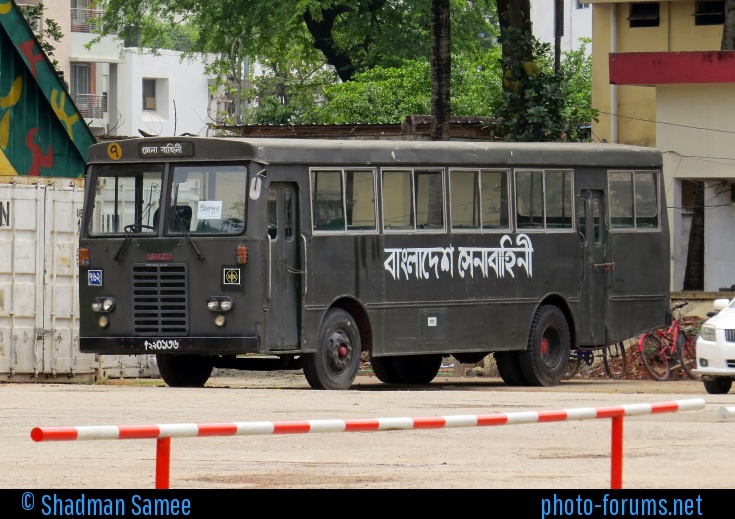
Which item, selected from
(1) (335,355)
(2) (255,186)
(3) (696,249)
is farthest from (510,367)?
(3) (696,249)

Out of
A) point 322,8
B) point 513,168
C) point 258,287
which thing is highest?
point 322,8

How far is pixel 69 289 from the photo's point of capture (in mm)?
23016

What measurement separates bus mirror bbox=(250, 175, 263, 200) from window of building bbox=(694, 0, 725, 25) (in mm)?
19890

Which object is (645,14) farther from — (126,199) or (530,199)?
(126,199)

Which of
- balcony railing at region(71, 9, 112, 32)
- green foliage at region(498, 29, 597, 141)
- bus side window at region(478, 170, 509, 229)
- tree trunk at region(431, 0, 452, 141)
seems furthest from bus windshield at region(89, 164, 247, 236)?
balcony railing at region(71, 9, 112, 32)

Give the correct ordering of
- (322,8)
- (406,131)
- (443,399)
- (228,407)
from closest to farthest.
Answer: (228,407) → (443,399) → (406,131) → (322,8)

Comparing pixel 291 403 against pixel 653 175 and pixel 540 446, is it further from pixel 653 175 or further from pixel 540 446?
pixel 653 175

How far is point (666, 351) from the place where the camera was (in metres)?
26.4

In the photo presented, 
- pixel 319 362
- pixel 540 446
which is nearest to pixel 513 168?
pixel 319 362

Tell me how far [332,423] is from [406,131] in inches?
1003

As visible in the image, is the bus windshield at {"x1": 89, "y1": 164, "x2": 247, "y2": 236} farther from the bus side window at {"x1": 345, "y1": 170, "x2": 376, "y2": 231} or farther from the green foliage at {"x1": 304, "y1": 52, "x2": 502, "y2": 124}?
the green foliage at {"x1": 304, "y1": 52, "x2": 502, "y2": 124}

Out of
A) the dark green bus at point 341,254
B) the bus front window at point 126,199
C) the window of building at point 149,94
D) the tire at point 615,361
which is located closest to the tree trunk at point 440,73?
the tire at point 615,361

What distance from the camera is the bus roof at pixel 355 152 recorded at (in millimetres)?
19078

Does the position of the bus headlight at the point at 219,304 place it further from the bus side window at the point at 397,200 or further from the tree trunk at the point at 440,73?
the tree trunk at the point at 440,73
